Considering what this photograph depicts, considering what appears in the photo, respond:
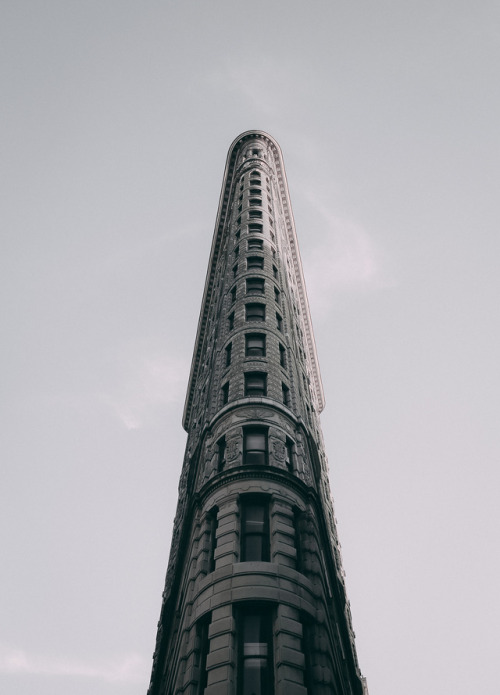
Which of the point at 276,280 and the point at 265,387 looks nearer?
the point at 265,387

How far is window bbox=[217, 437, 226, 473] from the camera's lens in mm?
30172

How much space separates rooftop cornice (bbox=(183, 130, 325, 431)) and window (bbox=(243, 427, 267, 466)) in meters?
35.6

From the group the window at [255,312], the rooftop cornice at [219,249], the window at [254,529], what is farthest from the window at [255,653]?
the rooftop cornice at [219,249]

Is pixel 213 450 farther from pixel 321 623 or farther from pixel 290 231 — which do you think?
pixel 290 231

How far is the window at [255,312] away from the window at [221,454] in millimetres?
12297

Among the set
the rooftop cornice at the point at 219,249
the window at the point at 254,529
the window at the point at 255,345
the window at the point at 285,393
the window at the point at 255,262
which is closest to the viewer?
the window at the point at 254,529

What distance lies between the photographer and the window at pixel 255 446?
2977 centimetres

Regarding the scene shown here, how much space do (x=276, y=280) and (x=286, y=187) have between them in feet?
117

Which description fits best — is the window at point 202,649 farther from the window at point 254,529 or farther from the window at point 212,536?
the window at point 254,529

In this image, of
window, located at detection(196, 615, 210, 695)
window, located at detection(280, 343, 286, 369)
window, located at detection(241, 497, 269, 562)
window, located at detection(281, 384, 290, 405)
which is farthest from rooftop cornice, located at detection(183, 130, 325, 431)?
window, located at detection(196, 615, 210, 695)

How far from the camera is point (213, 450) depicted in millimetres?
31797

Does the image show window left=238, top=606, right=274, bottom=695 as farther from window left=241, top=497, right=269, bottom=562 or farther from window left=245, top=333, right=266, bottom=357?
window left=245, top=333, right=266, bottom=357

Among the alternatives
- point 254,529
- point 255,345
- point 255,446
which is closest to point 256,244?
point 255,345

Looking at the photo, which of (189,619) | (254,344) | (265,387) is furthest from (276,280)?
(189,619)
